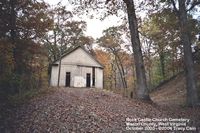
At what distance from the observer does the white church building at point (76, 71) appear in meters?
30.8

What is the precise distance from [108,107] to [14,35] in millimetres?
8383

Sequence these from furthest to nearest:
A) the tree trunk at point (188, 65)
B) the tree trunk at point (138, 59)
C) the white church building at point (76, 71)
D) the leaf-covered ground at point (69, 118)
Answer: the white church building at point (76, 71) < the tree trunk at point (138, 59) < the tree trunk at point (188, 65) < the leaf-covered ground at point (69, 118)

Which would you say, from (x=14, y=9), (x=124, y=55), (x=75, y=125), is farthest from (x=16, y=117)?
(x=124, y=55)

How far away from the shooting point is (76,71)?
3147 centimetres

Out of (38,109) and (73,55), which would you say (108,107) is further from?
(73,55)

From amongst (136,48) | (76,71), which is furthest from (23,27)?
(76,71)

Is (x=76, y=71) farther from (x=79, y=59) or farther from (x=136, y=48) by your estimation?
(x=136, y=48)

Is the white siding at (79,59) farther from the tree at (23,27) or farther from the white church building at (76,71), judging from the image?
the tree at (23,27)

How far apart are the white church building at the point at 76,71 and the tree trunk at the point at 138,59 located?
17.0m

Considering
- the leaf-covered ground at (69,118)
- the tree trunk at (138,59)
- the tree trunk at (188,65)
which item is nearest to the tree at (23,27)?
the leaf-covered ground at (69,118)

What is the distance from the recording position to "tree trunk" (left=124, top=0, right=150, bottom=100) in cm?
1432

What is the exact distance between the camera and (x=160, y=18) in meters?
16.4

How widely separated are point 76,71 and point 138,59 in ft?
57.7

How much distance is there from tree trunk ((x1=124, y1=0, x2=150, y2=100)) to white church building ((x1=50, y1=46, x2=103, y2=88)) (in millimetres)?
17015
